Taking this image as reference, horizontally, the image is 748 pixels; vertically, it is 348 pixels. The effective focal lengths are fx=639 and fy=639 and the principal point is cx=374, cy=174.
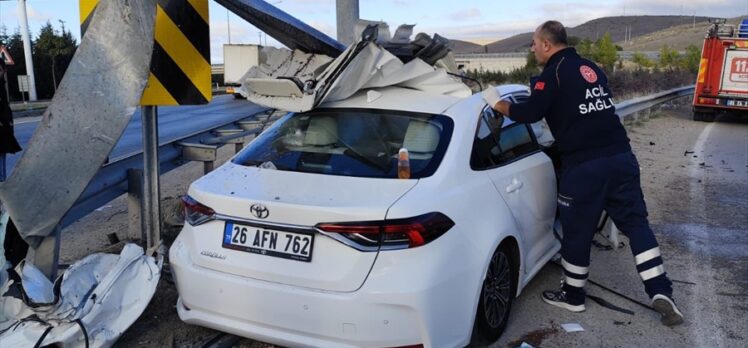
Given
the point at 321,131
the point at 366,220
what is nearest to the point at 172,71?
the point at 321,131

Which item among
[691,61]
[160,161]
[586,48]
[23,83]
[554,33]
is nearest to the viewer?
[554,33]

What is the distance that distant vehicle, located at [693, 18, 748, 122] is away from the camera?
59.9 ft

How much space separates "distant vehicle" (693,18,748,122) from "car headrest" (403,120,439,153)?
17.2m

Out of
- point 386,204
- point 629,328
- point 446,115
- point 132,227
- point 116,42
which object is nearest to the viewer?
point 386,204

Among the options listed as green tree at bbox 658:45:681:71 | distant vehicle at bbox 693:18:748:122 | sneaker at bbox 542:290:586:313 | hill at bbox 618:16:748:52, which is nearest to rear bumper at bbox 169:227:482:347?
sneaker at bbox 542:290:586:313

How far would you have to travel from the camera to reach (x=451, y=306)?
3.22 m

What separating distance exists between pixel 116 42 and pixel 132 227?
2.28 metres

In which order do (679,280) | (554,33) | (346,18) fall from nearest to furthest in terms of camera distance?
(554,33)
(679,280)
(346,18)

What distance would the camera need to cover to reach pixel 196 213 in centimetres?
355

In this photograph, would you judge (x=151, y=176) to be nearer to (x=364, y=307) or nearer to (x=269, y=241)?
(x=269, y=241)

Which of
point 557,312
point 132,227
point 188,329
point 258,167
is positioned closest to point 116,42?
point 258,167

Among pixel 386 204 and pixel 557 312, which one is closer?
pixel 386 204

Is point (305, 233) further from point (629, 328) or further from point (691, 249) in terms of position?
point (691, 249)

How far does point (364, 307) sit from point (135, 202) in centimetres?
301
